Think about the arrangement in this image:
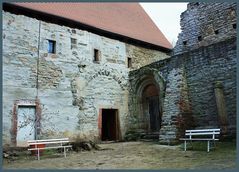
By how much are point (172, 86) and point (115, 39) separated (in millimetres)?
4516

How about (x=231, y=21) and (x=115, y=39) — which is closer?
(x=231, y=21)

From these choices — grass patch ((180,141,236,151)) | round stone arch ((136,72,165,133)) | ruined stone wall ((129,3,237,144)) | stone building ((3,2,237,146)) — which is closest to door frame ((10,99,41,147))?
stone building ((3,2,237,146))

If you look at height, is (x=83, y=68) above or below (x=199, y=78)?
above

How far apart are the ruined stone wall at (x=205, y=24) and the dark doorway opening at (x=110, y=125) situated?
5031 mm

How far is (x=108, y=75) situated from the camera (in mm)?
13117

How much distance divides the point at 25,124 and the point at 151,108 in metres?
6.26

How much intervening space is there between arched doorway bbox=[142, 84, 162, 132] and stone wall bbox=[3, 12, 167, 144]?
3.34 ft

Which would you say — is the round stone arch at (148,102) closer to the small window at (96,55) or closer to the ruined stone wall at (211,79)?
the small window at (96,55)

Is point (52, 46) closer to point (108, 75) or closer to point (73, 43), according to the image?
point (73, 43)

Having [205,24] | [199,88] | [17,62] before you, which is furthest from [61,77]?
[205,24]

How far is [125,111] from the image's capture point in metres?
13.7

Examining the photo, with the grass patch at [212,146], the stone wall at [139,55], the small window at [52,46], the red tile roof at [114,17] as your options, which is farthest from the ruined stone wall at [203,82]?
the small window at [52,46]

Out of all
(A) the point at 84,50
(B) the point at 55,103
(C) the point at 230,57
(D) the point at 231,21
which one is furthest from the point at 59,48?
(D) the point at 231,21

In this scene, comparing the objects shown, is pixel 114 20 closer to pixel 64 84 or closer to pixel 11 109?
pixel 64 84
